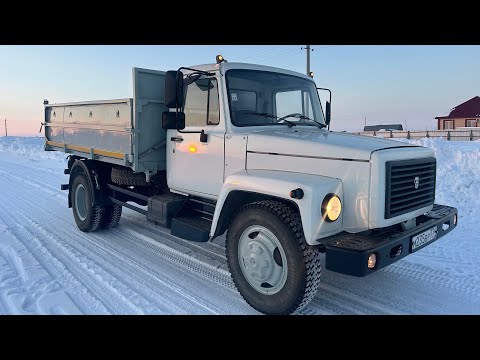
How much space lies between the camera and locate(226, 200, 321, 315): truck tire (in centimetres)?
332

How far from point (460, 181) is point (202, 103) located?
7231 millimetres

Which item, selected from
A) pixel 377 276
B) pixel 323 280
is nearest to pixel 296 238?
pixel 323 280

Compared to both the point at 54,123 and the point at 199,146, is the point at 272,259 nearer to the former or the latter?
the point at 199,146

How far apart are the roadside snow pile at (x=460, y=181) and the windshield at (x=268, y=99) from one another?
13.1 feet

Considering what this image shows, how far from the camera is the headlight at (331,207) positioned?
3271mm

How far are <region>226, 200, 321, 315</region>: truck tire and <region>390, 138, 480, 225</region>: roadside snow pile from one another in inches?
186

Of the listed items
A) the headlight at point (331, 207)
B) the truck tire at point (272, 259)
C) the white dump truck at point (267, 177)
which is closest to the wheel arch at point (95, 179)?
the white dump truck at point (267, 177)

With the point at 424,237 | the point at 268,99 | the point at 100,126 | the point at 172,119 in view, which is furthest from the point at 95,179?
the point at 424,237

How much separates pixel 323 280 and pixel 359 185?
61.6 inches

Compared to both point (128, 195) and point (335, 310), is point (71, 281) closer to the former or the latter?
point (128, 195)

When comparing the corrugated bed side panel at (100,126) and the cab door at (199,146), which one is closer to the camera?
the cab door at (199,146)

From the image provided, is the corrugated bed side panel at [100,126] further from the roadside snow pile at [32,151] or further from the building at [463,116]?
the building at [463,116]

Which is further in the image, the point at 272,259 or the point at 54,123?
the point at 54,123

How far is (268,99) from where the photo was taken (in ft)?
14.9
